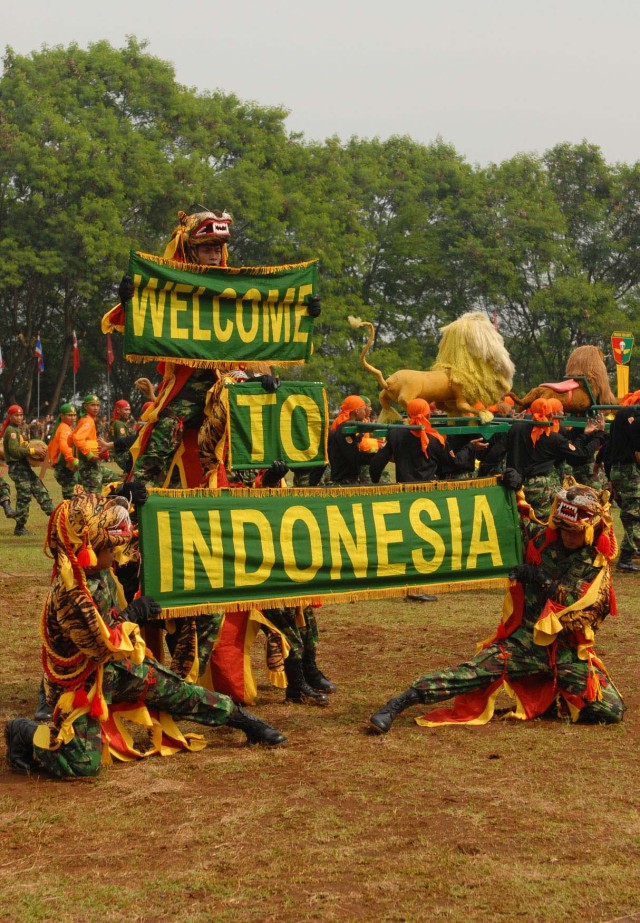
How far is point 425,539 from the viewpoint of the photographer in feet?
24.1

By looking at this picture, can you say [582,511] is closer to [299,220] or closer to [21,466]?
[21,466]

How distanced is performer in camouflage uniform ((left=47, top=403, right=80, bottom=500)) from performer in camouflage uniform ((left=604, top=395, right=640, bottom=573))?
788 cm

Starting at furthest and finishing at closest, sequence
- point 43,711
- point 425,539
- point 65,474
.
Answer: point 65,474
point 425,539
point 43,711

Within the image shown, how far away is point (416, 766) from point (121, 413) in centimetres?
1370

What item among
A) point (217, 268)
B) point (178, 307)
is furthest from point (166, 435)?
point (217, 268)

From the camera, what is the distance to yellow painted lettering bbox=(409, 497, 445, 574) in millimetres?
7320

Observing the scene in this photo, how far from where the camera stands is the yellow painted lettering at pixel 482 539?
7.39 metres

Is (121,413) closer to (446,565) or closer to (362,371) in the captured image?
(446,565)

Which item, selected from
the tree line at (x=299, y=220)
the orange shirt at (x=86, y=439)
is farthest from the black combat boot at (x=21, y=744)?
the tree line at (x=299, y=220)

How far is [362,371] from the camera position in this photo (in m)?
43.9

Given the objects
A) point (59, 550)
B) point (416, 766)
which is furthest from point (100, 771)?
point (416, 766)

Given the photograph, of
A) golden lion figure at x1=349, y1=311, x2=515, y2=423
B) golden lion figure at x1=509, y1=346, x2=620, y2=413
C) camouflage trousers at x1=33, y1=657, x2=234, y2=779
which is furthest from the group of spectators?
camouflage trousers at x1=33, y1=657, x2=234, y2=779

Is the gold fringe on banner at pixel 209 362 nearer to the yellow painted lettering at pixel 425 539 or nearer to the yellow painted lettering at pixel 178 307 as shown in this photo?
the yellow painted lettering at pixel 178 307

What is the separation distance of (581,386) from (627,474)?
125cm
